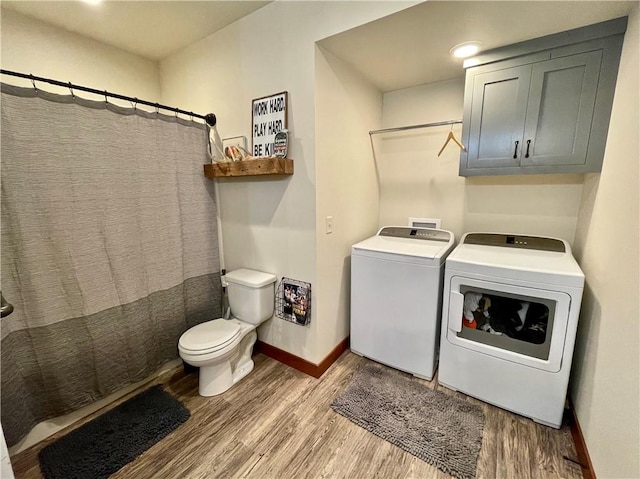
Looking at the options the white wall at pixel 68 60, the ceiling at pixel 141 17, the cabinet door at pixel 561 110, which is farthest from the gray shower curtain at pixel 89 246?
the cabinet door at pixel 561 110

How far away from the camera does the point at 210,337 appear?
73.0 inches

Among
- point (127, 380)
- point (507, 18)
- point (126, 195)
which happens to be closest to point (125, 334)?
point (127, 380)

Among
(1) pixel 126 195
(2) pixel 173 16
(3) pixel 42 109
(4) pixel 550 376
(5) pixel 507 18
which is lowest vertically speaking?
(4) pixel 550 376

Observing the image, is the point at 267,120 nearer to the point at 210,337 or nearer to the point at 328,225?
the point at 328,225

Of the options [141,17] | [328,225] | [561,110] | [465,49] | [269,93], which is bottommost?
[328,225]

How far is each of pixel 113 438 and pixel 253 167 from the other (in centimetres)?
181

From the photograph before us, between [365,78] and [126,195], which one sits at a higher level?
[365,78]

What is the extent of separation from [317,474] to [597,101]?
8.10ft

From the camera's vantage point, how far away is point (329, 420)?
5.51ft

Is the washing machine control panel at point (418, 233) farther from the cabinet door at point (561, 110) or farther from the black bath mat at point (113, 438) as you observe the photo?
the black bath mat at point (113, 438)

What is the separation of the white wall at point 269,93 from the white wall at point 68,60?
0.84ft

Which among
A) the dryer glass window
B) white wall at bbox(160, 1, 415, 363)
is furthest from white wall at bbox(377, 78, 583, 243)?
white wall at bbox(160, 1, 415, 363)

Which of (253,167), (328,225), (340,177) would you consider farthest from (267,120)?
(328,225)

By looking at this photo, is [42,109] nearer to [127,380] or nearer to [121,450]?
[127,380]
